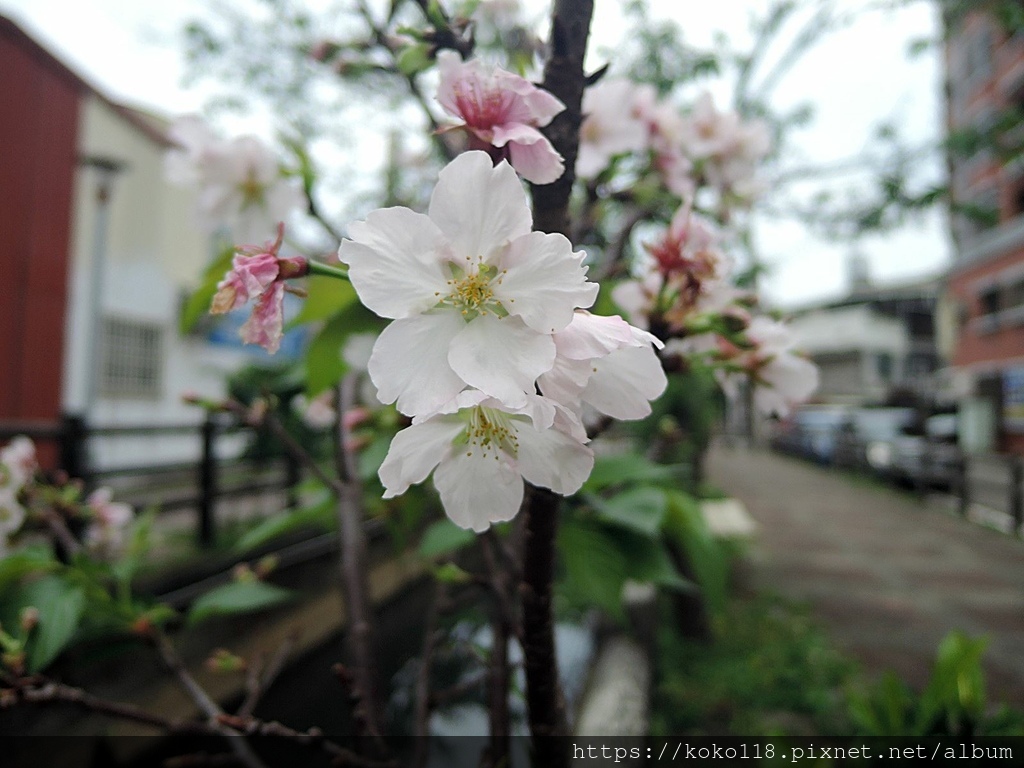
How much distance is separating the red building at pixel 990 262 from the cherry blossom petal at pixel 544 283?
17059 millimetres

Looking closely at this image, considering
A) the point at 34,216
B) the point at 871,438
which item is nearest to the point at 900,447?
the point at 871,438

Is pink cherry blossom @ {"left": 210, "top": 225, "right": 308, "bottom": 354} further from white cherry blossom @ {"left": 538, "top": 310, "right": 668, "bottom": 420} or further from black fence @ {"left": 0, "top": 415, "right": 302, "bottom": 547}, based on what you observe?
black fence @ {"left": 0, "top": 415, "right": 302, "bottom": 547}

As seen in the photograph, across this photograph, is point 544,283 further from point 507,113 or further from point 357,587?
point 357,587

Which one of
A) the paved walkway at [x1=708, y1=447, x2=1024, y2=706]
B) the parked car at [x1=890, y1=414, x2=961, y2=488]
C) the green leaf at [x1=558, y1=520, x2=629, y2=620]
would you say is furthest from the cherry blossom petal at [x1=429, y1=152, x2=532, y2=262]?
A: the parked car at [x1=890, y1=414, x2=961, y2=488]

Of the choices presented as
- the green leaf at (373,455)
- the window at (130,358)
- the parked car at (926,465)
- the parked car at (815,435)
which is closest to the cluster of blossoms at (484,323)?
the green leaf at (373,455)

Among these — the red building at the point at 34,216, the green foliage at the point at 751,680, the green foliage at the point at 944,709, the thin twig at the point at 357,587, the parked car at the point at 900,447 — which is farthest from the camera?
the parked car at the point at 900,447

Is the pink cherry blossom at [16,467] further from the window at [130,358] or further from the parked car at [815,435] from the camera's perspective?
the parked car at [815,435]

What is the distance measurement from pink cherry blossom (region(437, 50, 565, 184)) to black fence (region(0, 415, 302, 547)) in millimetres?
2204

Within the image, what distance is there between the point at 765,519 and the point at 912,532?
65.7 inches

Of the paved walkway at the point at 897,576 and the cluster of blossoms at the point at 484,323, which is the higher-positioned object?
the cluster of blossoms at the point at 484,323

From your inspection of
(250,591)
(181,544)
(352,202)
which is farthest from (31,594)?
(352,202)

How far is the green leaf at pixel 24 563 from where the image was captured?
1.08 m

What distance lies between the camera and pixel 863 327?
3084cm

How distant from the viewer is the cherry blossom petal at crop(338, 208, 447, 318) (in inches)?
19.6
